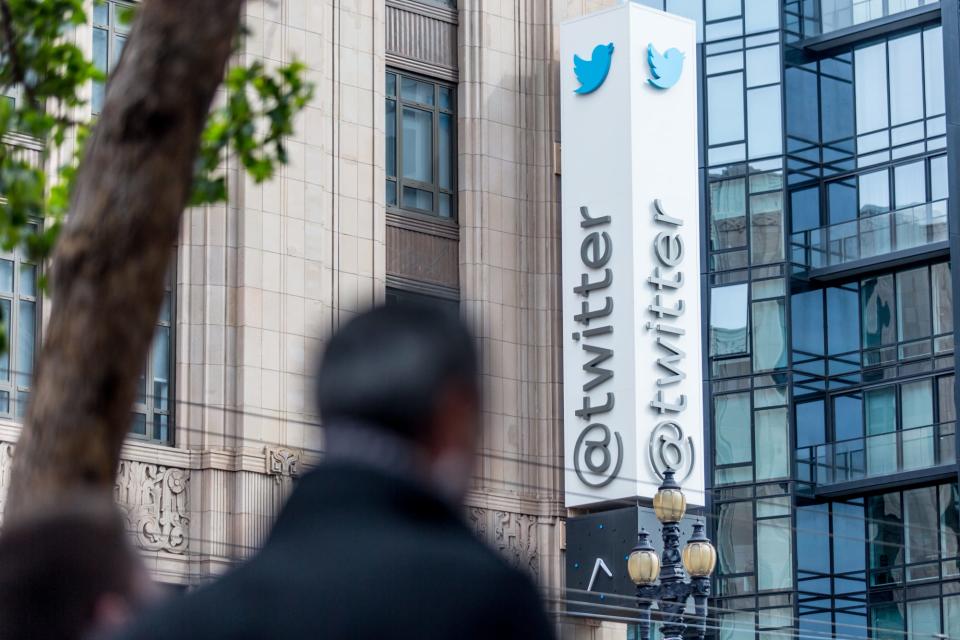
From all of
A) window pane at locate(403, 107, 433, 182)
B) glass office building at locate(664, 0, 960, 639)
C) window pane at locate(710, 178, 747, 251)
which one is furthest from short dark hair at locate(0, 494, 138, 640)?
window pane at locate(710, 178, 747, 251)

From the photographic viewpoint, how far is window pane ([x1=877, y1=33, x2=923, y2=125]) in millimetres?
51156

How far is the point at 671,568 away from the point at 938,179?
24.4m

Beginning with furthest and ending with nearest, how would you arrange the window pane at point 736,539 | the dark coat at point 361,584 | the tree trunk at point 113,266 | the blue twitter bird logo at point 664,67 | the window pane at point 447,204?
the window pane at point 736,539 < the blue twitter bird logo at point 664,67 < the window pane at point 447,204 < the tree trunk at point 113,266 < the dark coat at point 361,584

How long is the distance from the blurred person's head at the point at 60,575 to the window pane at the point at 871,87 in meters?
48.8

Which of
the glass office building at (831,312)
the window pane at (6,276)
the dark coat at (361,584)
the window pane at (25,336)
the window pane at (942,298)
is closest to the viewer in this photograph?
the dark coat at (361,584)

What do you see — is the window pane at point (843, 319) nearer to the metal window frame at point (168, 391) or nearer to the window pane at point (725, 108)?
the window pane at point (725, 108)

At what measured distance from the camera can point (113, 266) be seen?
7.34 m

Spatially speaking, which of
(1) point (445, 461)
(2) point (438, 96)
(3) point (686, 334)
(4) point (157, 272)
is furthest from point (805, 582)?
(1) point (445, 461)

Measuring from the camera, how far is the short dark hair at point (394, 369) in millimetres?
3504

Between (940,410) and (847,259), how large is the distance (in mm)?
4425

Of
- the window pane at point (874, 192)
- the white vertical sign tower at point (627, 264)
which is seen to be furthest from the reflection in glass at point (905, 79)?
the white vertical sign tower at point (627, 264)

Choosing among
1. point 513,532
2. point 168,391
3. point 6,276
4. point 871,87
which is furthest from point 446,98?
point 871,87

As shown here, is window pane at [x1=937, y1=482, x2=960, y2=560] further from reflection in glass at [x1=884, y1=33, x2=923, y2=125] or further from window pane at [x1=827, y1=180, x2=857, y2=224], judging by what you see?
reflection in glass at [x1=884, y1=33, x2=923, y2=125]

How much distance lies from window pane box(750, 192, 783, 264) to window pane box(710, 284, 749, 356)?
0.91 meters
